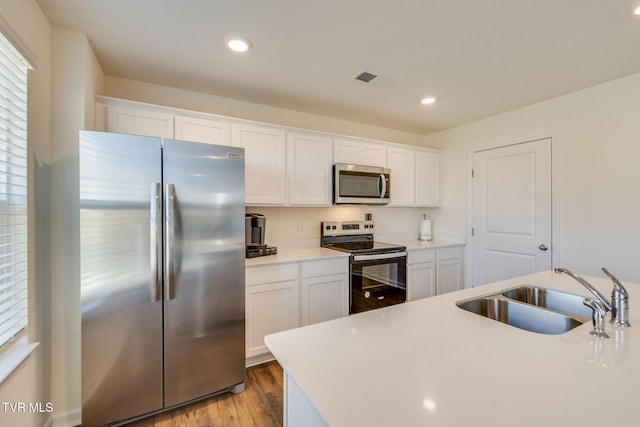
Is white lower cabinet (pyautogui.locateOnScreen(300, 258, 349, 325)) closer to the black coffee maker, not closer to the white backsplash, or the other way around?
the black coffee maker

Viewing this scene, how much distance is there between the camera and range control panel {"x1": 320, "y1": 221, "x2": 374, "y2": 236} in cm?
313

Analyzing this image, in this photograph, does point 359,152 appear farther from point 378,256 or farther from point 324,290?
point 324,290

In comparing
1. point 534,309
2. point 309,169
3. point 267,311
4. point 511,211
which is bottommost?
point 267,311

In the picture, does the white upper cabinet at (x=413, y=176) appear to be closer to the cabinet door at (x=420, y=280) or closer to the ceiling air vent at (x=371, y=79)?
the cabinet door at (x=420, y=280)

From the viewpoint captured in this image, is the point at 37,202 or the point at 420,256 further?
the point at 420,256

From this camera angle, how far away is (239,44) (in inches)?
71.0

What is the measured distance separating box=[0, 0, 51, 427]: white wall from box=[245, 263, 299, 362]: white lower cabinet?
1.17 meters

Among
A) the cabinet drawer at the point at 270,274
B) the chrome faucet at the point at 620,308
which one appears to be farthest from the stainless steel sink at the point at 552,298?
the cabinet drawer at the point at 270,274

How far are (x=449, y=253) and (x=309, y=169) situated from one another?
2.04 metres

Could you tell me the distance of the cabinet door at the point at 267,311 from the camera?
2.18 meters

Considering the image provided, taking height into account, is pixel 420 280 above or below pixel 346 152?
below

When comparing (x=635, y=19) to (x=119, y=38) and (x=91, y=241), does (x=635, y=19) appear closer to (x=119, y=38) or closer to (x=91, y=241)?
(x=119, y=38)

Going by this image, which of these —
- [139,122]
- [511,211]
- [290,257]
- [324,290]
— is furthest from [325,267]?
[511,211]

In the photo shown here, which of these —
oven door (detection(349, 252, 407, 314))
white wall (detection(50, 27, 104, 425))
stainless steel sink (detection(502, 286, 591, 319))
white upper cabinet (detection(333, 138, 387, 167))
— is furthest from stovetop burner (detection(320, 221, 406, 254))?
white wall (detection(50, 27, 104, 425))
